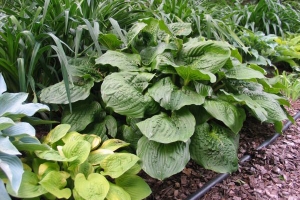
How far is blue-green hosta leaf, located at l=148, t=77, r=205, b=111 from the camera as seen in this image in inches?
52.2

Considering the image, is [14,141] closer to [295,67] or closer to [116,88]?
[116,88]

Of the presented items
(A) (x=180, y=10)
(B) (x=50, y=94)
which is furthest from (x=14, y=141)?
(A) (x=180, y=10)

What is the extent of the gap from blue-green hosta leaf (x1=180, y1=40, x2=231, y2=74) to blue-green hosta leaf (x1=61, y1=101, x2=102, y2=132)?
569 millimetres

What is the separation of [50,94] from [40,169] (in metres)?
0.46

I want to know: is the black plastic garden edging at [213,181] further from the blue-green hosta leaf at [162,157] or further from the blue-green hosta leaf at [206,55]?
the blue-green hosta leaf at [206,55]

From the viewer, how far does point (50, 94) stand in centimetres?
140

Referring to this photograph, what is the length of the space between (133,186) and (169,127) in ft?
0.99

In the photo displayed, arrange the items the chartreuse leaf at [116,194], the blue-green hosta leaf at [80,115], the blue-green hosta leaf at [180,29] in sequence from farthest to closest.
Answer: the blue-green hosta leaf at [180,29] → the blue-green hosta leaf at [80,115] → the chartreuse leaf at [116,194]

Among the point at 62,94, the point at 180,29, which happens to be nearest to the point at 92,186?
the point at 62,94

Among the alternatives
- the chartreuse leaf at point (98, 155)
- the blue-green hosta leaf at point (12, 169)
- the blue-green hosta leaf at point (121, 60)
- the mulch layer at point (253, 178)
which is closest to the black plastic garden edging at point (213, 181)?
the mulch layer at point (253, 178)

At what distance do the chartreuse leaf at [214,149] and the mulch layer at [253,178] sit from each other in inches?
8.0

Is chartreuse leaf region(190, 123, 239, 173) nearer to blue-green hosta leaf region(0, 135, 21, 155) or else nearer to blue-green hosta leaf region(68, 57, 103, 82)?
blue-green hosta leaf region(68, 57, 103, 82)

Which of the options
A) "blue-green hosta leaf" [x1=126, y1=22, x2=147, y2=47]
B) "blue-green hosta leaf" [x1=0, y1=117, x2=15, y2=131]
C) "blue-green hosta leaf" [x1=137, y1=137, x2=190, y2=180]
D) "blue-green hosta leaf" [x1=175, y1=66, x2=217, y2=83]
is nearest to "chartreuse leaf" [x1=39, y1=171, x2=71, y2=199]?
"blue-green hosta leaf" [x1=0, y1=117, x2=15, y2=131]

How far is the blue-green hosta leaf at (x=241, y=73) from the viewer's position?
4.99ft
